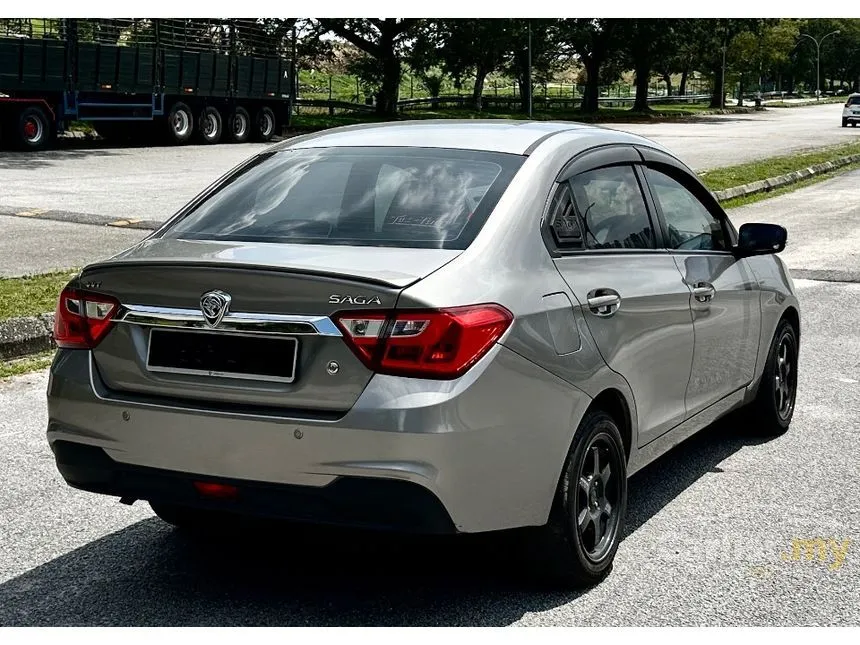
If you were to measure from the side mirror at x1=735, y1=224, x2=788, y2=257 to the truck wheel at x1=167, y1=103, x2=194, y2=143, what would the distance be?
97.7 feet

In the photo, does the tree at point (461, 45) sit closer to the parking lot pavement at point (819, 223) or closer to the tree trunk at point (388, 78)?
the tree trunk at point (388, 78)

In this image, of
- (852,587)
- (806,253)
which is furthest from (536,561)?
(806,253)

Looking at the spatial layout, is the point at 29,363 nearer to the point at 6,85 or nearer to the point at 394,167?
the point at 394,167

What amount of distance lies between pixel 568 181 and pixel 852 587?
1.74 meters

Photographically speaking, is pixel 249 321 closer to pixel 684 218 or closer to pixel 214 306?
pixel 214 306

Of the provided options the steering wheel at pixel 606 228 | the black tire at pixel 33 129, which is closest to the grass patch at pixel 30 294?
the steering wheel at pixel 606 228

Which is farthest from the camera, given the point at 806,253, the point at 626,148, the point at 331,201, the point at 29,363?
the point at 806,253

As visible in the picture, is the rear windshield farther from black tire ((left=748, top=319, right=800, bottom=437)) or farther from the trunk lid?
black tire ((left=748, top=319, right=800, bottom=437))

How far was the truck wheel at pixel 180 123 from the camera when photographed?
112ft

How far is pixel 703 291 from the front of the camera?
5.33 m

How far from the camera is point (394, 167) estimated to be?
4566mm

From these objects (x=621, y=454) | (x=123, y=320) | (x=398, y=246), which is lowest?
(x=621, y=454)

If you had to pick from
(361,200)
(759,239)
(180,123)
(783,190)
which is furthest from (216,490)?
(180,123)

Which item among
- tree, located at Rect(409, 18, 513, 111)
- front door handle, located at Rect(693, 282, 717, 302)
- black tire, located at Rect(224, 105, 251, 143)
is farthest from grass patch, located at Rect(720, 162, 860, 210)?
tree, located at Rect(409, 18, 513, 111)
